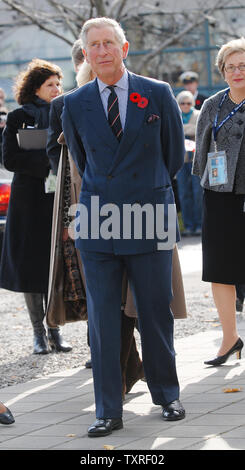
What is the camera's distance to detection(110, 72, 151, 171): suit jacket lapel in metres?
5.29

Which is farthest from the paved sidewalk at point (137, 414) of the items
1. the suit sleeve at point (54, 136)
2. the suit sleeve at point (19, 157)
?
the suit sleeve at point (19, 157)

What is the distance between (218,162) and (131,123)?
170 centimetres

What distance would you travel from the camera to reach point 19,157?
782cm

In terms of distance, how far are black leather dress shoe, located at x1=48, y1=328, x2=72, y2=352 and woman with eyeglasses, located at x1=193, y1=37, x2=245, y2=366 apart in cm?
138

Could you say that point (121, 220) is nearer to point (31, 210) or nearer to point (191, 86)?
point (31, 210)

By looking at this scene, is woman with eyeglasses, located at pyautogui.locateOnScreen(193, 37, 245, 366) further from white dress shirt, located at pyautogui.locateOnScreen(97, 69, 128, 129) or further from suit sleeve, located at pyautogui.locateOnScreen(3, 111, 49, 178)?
white dress shirt, located at pyautogui.locateOnScreen(97, 69, 128, 129)

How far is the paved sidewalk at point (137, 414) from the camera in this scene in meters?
4.97

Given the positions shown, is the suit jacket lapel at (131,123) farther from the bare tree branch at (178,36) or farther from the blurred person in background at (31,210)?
the bare tree branch at (178,36)

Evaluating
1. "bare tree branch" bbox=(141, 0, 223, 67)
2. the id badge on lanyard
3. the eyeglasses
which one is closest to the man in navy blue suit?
the id badge on lanyard

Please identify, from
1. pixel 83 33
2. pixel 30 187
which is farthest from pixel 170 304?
pixel 30 187

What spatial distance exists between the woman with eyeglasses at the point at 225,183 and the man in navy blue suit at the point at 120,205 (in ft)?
4.76

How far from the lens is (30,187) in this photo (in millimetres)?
7996

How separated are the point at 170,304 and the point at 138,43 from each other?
58.0ft

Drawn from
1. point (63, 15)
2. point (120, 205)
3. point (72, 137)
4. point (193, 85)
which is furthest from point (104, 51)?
point (63, 15)
